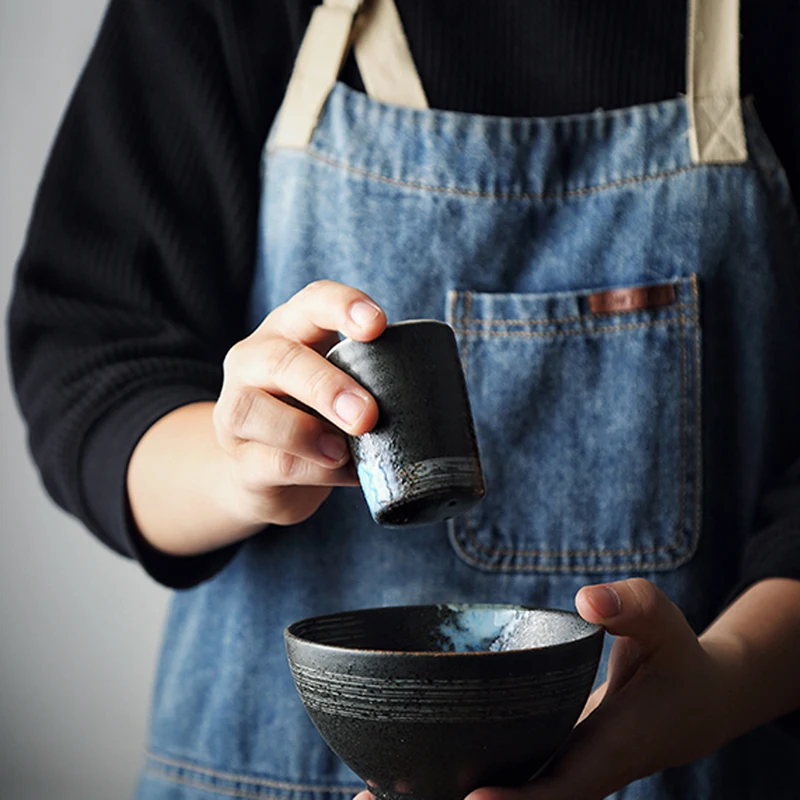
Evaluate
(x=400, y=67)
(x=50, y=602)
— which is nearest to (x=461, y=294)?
(x=400, y=67)

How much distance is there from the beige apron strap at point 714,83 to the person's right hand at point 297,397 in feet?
1.45

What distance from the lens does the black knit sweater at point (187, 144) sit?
972mm

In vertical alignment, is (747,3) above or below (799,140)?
above

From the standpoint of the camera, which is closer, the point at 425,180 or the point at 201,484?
the point at 201,484

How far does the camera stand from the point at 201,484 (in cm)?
86

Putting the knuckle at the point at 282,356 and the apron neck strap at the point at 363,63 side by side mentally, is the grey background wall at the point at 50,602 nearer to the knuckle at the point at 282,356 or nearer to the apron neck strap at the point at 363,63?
the apron neck strap at the point at 363,63

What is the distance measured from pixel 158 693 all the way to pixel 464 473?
57 cm

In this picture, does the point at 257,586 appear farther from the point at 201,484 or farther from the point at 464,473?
the point at 464,473

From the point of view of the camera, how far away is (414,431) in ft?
2.08

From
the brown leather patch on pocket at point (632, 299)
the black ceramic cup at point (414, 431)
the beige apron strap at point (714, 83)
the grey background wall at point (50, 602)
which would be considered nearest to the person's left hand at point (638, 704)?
the black ceramic cup at point (414, 431)

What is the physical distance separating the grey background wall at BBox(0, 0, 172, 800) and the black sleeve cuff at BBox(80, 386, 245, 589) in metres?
0.57

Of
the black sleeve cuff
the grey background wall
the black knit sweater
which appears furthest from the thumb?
the grey background wall

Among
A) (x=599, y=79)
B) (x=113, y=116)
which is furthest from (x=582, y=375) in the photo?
(x=113, y=116)

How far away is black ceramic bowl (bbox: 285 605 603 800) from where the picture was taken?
560 mm
